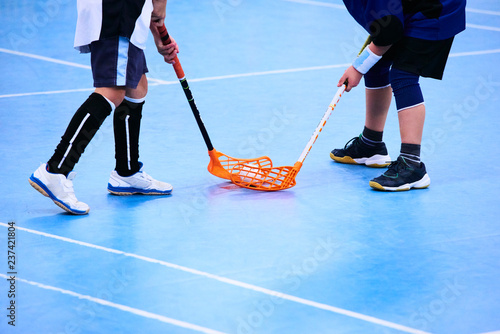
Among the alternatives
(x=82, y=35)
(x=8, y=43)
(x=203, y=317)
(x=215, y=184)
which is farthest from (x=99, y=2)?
(x=8, y=43)

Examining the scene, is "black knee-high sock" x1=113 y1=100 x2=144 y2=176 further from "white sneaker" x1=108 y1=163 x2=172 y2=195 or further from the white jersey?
the white jersey

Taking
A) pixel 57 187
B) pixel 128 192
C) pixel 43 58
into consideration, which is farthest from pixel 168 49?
pixel 43 58

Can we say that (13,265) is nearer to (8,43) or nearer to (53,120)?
(53,120)

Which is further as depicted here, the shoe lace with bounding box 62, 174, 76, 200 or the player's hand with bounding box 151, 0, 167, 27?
the player's hand with bounding box 151, 0, 167, 27

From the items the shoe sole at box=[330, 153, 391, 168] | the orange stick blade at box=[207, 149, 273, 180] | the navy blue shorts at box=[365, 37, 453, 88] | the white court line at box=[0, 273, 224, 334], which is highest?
the navy blue shorts at box=[365, 37, 453, 88]

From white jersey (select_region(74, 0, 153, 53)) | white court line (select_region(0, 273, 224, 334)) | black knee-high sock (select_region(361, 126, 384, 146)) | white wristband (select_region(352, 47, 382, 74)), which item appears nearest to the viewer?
white court line (select_region(0, 273, 224, 334))

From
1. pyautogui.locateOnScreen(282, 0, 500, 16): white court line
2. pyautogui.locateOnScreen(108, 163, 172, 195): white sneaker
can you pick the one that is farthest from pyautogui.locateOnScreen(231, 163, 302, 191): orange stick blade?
pyautogui.locateOnScreen(282, 0, 500, 16): white court line

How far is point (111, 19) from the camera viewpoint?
289 cm

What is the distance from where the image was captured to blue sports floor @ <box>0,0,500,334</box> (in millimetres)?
2246

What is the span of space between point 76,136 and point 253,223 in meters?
0.75

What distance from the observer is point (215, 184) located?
3.41 meters

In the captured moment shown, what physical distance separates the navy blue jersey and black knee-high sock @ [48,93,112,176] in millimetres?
1177

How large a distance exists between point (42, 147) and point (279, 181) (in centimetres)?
122

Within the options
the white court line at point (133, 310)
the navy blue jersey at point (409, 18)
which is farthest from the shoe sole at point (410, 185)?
the white court line at point (133, 310)
